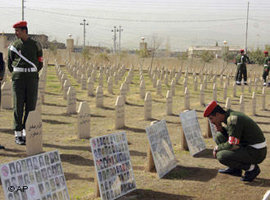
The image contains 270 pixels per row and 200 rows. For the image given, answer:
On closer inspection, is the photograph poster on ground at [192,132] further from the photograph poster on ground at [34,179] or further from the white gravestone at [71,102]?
the white gravestone at [71,102]

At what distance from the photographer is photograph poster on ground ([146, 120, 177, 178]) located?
222 inches

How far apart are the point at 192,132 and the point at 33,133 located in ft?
9.32

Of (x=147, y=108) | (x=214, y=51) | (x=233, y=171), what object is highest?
(x=214, y=51)

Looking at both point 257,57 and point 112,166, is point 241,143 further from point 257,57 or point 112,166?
point 257,57

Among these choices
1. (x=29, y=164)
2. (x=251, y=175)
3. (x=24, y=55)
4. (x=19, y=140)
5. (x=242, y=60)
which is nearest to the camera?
(x=29, y=164)

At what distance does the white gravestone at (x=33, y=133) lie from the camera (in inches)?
256

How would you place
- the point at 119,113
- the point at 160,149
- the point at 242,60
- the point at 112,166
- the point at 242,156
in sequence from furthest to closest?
1. the point at 242,60
2. the point at 119,113
3. the point at 160,149
4. the point at 242,156
5. the point at 112,166

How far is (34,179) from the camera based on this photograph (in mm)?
3953

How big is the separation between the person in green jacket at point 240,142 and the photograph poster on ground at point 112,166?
128 cm

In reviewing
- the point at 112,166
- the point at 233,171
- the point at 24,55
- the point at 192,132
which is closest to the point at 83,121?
the point at 24,55

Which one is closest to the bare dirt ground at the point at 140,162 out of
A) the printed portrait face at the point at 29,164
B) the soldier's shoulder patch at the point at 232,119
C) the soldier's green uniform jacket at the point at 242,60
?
the soldier's shoulder patch at the point at 232,119

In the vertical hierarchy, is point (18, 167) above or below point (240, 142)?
above

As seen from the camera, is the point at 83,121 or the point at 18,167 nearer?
the point at 18,167

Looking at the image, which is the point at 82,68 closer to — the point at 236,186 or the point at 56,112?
the point at 56,112
